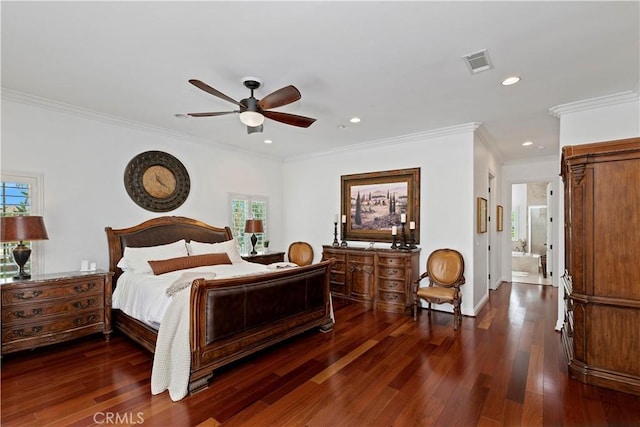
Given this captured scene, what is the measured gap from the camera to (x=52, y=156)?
3783 mm

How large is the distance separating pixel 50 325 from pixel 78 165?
6.49ft

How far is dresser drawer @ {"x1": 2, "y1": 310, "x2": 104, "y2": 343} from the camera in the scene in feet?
10.1

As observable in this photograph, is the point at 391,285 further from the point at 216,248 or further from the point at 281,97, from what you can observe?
the point at 281,97

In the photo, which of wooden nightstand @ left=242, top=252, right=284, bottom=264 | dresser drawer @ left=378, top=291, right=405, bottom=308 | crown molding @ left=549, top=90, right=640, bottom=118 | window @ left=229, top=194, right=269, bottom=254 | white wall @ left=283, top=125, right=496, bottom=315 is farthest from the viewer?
window @ left=229, top=194, right=269, bottom=254

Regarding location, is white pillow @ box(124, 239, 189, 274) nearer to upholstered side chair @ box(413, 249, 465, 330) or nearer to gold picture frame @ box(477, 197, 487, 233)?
upholstered side chair @ box(413, 249, 465, 330)

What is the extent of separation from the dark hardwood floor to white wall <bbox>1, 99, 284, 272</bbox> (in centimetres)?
125

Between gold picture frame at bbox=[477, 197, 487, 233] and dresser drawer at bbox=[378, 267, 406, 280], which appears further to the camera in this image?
gold picture frame at bbox=[477, 197, 487, 233]

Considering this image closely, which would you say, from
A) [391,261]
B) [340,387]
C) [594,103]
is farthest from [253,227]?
[594,103]

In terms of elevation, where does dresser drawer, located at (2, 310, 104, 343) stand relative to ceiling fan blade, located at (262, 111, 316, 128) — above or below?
below

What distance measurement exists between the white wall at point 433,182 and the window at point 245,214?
1.19m

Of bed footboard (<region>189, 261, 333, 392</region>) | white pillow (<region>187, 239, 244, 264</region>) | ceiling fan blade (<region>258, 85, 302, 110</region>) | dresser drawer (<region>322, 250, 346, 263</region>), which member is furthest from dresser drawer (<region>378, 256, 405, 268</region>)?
ceiling fan blade (<region>258, 85, 302, 110</region>)

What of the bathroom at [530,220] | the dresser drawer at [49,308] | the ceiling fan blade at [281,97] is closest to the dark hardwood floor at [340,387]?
the dresser drawer at [49,308]

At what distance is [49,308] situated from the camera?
328cm

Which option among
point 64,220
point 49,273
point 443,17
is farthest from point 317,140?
point 49,273
